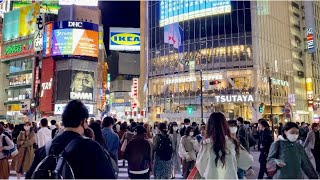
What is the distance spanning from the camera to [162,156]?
836 cm

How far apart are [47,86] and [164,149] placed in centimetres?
4582

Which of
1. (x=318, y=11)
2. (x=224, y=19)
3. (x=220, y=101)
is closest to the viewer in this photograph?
(x=220, y=101)

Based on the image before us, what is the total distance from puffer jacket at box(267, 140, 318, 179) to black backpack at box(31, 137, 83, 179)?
11.3 feet

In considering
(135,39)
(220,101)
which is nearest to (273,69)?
(220,101)

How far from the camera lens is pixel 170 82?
49.6 m

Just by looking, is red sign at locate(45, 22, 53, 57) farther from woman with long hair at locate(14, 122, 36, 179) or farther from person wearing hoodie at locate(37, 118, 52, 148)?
person wearing hoodie at locate(37, 118, 52, 148)

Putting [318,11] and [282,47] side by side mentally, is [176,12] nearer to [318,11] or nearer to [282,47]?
[282,47]

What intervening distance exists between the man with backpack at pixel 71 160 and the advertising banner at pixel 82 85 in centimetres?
4656

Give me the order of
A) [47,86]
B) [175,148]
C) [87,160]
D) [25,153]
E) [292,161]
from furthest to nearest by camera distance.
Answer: [47,86]
[175,148]
[25,153]
[292,161]
[87,160]

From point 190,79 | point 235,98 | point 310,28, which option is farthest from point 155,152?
point 310,28

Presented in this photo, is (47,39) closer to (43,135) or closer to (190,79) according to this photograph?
(190,79)

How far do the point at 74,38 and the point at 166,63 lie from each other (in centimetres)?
1458

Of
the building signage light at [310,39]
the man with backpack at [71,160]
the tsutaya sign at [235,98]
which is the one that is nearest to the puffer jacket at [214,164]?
the man with backpack at [71,160]

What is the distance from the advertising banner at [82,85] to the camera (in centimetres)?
4791
